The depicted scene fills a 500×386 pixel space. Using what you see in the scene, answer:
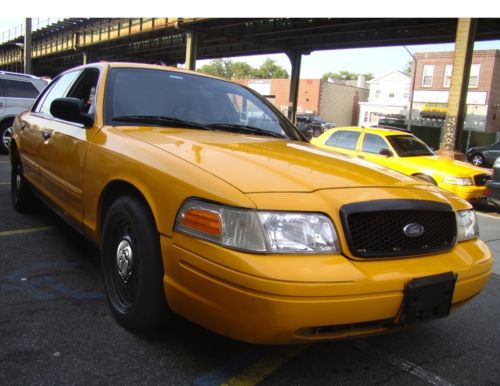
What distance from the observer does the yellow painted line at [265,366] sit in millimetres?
2361

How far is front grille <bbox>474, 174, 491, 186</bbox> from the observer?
9195mm

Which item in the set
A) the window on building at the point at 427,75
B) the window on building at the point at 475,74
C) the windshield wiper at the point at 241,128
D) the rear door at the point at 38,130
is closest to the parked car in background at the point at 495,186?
the windshield wiper at the point at 241,128

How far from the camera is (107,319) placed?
2.92 meters

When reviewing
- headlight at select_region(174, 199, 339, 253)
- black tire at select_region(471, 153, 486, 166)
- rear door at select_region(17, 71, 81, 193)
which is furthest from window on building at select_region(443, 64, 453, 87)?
headlight at select_region(174, 199, 339, 253)

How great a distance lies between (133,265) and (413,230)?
149 centimetres

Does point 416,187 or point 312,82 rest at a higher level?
point 312,82

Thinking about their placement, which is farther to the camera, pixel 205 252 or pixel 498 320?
pixel 498 320

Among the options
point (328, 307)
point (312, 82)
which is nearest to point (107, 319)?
point (328, 307)

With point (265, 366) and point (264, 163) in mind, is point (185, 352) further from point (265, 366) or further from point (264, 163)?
point (264, 163)

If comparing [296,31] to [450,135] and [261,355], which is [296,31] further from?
[261,355]

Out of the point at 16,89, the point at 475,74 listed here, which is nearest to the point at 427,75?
the point at 475,74

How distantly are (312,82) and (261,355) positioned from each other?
180 feet

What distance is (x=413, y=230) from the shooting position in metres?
2.31

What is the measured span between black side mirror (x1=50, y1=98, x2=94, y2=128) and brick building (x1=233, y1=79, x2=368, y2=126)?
165 feet
